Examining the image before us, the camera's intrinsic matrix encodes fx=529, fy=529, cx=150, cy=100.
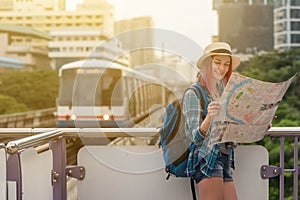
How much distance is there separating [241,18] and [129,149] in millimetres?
37622

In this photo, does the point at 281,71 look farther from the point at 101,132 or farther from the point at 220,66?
the point at 220,66

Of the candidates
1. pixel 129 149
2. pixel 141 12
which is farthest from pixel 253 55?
pixel 129 149

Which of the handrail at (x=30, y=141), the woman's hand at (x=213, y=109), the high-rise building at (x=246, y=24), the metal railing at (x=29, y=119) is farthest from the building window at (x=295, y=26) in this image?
the woman's hand at (x=213, y=109)

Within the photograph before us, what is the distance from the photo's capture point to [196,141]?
6.15 feet

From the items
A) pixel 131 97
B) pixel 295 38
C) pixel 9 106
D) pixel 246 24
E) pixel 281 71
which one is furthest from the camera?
pixel 246 24

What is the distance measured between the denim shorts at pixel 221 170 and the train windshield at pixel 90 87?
29.8 ft

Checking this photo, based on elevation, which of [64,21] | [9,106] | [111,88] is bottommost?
[9,106]

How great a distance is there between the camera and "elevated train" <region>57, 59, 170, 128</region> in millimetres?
11141

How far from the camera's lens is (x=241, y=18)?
38.9 m

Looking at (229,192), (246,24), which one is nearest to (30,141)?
(229,192)

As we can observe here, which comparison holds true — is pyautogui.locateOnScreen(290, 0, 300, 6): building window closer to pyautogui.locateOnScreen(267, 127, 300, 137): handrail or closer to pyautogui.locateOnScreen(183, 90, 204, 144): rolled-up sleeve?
pyautogui.locateOnScreen(267, 127, 300, 137): handrail

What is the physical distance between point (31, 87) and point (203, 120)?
83.5ft

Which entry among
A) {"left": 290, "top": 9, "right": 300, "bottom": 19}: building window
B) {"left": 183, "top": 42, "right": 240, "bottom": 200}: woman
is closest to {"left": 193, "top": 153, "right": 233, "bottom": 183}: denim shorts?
{"left": 183, "top": 42, "right": 240, "bottom": 200}: woman

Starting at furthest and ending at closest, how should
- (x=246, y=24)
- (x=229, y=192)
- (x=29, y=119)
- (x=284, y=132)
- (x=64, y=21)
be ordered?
(x=246, y=24) → (x=64, y=21) → (x=29, y=119) → (x=284, y=132) → (x=229, y=192)
